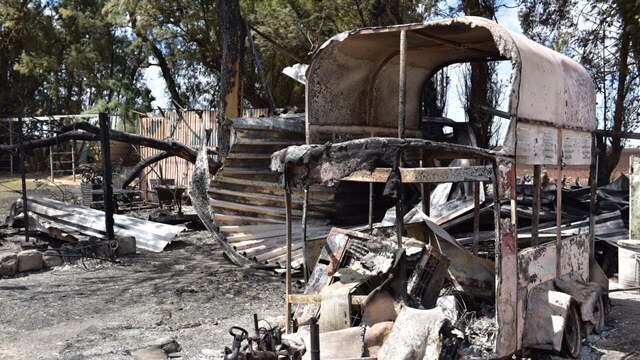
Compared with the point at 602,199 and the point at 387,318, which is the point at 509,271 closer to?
the point at 387,318

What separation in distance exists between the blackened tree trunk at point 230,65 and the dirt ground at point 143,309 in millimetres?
2973

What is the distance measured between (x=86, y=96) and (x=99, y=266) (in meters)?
29.8

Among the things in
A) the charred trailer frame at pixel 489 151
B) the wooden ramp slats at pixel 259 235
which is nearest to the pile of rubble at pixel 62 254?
the wooden ramp slats at pixel 259 235

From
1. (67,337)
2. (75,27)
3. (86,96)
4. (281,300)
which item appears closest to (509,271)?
(281,300)

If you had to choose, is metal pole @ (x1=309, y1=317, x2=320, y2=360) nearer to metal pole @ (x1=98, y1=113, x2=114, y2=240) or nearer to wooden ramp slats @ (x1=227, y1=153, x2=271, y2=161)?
wooden ramp slats @ (x1=227, y1=153, x2=271, y2=161)

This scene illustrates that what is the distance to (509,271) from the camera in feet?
16.8

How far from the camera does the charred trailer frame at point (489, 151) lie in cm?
489

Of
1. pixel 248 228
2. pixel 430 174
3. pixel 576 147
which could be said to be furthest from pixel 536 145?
pixel 248 228

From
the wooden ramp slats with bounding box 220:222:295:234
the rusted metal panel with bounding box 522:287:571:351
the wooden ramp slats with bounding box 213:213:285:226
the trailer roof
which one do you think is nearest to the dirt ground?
the rusted metal panel with bounding box 522:287:571:351

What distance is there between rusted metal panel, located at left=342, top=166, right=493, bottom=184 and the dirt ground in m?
2.12

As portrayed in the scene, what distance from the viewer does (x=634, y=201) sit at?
941 centimetres

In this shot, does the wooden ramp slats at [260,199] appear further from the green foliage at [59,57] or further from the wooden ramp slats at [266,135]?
the green foliage at [59,57]

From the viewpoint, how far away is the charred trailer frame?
4.89 m

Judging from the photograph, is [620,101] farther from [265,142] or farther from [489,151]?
[489,151]
